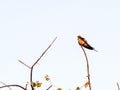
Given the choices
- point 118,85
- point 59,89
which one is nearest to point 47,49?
point 118,85

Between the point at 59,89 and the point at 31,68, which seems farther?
the point at 59,89

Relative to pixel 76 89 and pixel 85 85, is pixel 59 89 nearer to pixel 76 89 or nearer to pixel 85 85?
pixel 76 89

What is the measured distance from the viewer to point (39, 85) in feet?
12.4

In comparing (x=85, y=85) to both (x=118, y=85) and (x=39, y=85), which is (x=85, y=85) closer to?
(x=39, y=85)

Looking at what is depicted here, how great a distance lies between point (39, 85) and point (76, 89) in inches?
27.6

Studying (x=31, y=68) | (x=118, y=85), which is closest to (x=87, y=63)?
(x=118, y=85)

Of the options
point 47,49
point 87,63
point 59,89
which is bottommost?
point 59,89

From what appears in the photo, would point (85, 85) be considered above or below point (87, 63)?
below

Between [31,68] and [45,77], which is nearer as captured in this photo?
[31,68]

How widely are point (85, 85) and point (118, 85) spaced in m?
1.24

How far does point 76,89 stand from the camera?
164 inches

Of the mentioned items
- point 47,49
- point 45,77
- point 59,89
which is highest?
point 47,49

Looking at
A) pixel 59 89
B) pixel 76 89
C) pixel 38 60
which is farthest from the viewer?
pixel 59 89

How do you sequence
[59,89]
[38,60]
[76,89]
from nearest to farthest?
[38,60]
[76,89]
[59,89]
